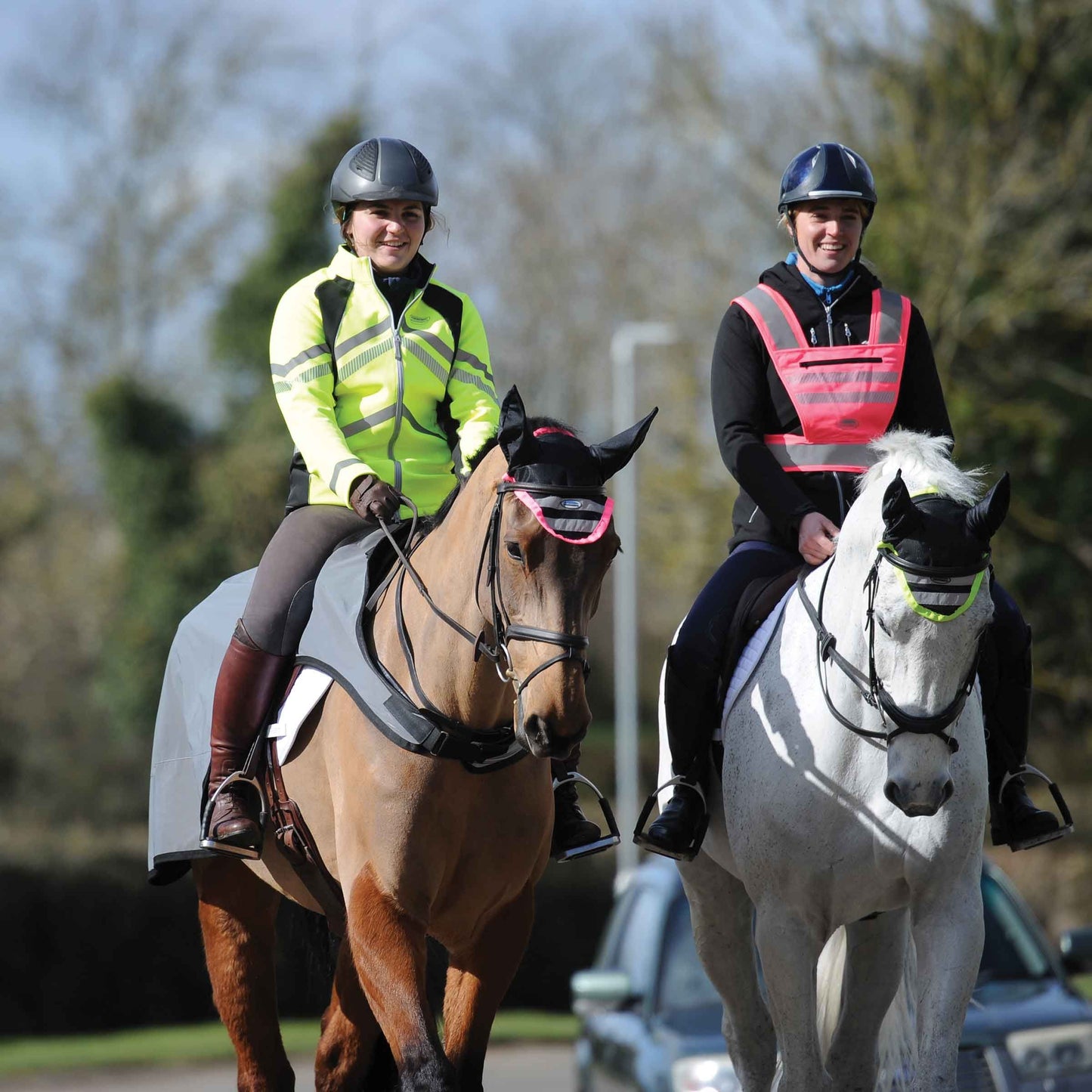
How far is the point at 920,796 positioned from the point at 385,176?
2.84 metres

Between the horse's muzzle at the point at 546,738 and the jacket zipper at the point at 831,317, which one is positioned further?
the jacket zipper at the point at 831,317

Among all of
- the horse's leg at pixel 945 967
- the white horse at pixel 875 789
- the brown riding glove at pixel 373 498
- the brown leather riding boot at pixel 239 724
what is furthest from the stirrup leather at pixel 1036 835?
the brown leather riding boot at pixel 239 724

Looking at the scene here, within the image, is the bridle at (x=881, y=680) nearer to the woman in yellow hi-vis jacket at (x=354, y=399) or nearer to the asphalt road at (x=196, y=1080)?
the woman in yellow hi-vis jacket at (x=354, y=399)

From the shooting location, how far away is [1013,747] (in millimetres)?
6105

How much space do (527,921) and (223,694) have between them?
52.4 inches

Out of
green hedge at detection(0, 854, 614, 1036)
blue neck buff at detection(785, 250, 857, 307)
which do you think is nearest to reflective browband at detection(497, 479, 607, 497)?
blue neck buff at detection(785, 250, 857, 307)

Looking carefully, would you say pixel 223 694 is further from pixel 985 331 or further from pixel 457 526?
pixel 985 331

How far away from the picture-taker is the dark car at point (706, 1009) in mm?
8266

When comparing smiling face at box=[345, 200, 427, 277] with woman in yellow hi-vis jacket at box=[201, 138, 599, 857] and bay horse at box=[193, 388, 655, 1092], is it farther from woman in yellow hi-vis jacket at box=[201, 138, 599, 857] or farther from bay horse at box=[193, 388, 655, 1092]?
bay horse at box=[193, 388, 655, 1092]

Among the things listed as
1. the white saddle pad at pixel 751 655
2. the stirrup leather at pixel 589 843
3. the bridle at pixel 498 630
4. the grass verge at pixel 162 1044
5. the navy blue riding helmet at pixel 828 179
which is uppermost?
the navy blue riding helmet at pixel 828 179

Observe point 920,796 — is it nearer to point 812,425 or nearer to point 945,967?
point 945,967

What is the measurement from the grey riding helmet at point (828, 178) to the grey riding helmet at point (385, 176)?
48.8 inches

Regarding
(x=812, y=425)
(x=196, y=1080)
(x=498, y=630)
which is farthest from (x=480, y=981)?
(x=196, y=1080)

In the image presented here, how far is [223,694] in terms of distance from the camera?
21.1 feet
